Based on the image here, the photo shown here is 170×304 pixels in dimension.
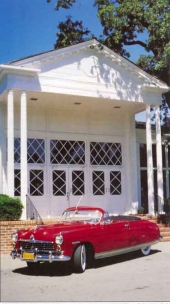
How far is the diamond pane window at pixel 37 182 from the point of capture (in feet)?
45.4

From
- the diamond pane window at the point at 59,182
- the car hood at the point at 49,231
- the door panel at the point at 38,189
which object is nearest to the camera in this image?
the car hood at the point at 49,231

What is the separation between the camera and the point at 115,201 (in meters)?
15.1

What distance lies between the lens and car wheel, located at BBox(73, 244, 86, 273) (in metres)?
7.15

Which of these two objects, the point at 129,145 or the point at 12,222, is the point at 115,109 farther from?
the point at 12,222

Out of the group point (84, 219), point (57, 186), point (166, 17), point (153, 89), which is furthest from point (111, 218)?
point (166, 17)

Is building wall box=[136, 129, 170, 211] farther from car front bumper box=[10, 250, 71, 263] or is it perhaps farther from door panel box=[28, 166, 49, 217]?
car front bumper box=[10, 250, 71, 263]

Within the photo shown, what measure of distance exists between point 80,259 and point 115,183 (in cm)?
829

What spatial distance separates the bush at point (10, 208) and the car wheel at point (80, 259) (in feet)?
11.7

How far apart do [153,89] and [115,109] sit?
1698 mm

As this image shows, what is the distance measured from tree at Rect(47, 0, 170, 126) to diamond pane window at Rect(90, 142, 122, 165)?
10.1 feet

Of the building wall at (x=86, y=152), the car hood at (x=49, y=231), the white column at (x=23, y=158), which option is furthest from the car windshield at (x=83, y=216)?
the building wall at (x=86, y=152)

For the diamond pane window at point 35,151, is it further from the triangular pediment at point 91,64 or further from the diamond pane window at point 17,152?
the triangular pediment at point 91,64

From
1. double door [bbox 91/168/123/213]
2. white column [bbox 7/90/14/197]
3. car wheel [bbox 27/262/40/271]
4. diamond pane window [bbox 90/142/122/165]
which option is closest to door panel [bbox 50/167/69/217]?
double door [bbox 91/168/123/213]

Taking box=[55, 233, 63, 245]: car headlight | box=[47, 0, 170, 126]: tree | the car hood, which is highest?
box=[47, 0, 170, 126]: tree
